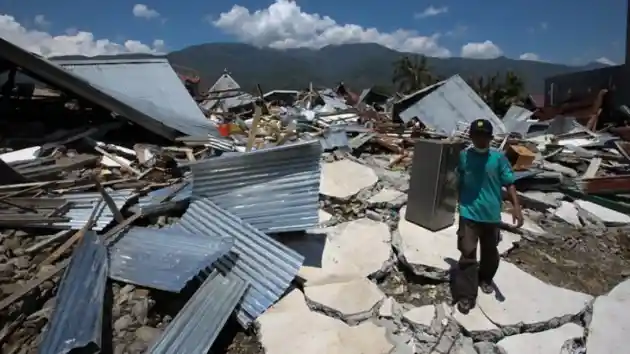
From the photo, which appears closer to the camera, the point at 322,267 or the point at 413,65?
the point at 322,267

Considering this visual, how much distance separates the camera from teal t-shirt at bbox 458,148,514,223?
3236mm

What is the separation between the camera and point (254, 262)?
3.58 metres

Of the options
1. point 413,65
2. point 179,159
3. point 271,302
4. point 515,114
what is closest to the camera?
point 271,302

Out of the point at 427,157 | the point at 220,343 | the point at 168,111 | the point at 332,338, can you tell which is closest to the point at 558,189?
the point at 427,157

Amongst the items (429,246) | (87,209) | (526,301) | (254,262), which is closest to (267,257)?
(254,262)

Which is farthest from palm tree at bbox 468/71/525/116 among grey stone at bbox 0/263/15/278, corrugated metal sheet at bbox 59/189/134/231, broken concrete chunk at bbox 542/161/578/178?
grey stone at bbox 0/263/15/278

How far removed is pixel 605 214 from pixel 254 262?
458cm

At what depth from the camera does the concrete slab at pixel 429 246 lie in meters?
3.96

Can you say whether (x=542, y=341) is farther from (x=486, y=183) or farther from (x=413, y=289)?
(x=486, y=183)

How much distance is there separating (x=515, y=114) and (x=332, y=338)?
1115 cm

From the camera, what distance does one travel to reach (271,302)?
11.2 feet

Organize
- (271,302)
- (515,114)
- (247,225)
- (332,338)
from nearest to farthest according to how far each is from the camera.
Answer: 1. (332,338)
2. (271,302)
3. (247,225)
4. (515,114)

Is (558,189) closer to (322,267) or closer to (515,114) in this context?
(322,267)

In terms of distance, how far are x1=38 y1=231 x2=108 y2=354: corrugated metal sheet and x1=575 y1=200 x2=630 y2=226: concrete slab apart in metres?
5.53
